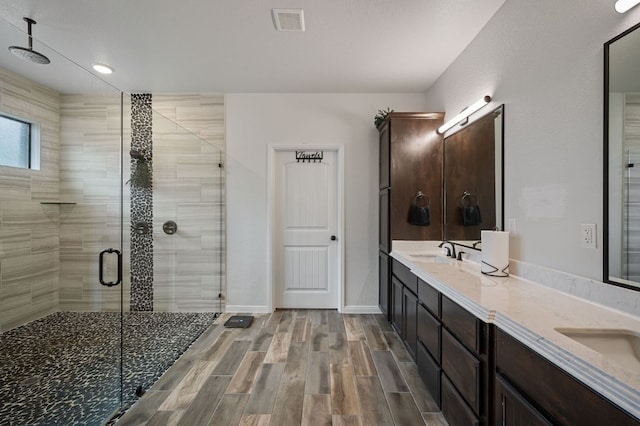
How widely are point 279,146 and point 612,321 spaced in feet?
9.97

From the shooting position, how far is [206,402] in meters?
1.80

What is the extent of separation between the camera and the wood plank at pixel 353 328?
8.95 ft

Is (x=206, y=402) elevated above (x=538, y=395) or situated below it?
below

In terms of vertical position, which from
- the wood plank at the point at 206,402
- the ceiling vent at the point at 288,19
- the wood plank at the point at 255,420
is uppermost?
the ceiling vent at the point at 288,19

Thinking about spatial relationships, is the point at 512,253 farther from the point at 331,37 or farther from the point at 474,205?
the point at 331,37

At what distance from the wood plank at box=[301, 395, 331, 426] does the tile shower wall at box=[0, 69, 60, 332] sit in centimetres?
174

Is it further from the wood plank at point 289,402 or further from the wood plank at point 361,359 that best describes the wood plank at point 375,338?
the wood plank at point 289,402

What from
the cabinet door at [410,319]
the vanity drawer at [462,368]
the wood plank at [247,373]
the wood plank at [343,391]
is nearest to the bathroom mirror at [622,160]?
the vanity drawer at [462,368]

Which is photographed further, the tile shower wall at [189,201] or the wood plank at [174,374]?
the tile shower wall at [189,201]

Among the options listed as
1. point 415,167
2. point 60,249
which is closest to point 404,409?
point 415,167

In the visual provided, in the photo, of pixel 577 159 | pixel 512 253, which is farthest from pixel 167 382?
pixel 577 159

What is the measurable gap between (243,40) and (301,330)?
2.74 m

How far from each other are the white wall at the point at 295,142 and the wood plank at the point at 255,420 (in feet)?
5.47

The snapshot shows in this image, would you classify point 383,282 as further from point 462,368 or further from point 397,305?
point 462,368
